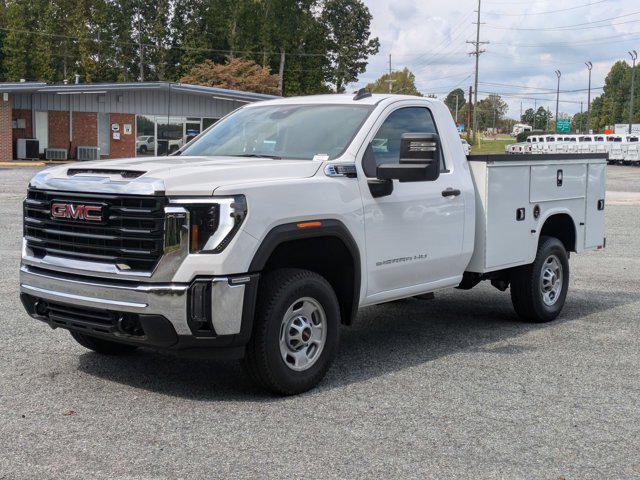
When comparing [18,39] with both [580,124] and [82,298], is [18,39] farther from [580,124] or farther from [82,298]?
[580,124]

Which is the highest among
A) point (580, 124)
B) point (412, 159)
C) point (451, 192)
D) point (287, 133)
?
point (580, 124)

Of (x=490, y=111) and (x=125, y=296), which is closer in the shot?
(x=125, y=296)

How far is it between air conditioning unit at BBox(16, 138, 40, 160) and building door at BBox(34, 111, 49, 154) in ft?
5.31

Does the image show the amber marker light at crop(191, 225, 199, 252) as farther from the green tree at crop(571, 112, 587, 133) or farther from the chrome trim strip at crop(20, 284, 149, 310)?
the green tree at crop(571, 112, 587, 133)

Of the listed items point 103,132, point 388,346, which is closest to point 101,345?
point 388,346

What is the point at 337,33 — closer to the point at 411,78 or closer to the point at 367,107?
the point at 411,78

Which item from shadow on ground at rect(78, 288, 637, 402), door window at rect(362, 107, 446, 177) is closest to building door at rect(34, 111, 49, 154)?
shadow on ground at rect(78, 288, 637, 402)

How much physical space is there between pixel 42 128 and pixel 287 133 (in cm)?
4165

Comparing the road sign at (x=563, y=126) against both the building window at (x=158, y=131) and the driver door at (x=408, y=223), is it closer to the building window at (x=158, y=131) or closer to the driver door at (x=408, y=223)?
the building window at (x=158, y=131)

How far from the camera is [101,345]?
20.9ft

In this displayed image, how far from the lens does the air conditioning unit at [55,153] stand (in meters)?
44.2

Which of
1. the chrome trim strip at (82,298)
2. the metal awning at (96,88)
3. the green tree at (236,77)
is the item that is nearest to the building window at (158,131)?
the metal awning at (96,88)

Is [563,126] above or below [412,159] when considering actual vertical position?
above

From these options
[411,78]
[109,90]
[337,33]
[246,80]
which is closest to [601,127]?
[411,78]
